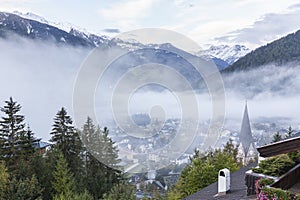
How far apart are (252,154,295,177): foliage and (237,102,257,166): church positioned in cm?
1160

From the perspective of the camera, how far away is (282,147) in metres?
3.23

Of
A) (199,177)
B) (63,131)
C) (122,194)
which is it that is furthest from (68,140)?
(199,177)

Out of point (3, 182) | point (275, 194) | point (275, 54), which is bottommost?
point (3, 182)

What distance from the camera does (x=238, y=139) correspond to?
1875 cm

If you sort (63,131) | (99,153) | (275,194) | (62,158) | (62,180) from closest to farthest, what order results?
1. (275,194)
2. (62,180)
3. (62,158)
4. (63,131)
5. (99,153)

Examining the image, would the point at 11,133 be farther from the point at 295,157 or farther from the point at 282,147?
the point at 282,147

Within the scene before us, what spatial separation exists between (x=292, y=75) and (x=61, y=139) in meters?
23.3

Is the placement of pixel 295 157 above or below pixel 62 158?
above

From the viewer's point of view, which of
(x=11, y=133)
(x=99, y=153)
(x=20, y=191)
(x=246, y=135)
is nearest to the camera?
(x=20, y=191)

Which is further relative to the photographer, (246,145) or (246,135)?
(246,135)

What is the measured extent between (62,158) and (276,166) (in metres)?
8.41

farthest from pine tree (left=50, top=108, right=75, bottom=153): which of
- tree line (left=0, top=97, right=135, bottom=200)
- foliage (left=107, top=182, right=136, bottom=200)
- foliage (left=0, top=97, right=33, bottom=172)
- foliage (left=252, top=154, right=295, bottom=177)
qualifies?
foliage (left=252, top=154, right=295, bottom=177)

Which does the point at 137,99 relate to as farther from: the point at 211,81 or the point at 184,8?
the point at 184,8

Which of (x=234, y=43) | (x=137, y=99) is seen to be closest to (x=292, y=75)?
(x=234, y=43)
